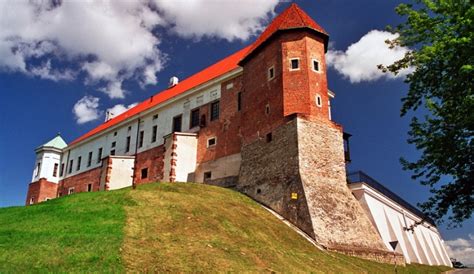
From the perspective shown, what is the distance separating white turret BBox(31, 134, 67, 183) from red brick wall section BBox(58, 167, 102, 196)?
1653mm

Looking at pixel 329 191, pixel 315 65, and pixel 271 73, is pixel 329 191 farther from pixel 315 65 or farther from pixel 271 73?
pixel 271 73

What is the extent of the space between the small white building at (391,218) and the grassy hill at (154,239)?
3.59 m

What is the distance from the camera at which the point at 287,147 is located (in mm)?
22922

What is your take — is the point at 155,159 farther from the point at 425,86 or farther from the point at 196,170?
the point at 425,86

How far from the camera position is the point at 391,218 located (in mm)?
25531

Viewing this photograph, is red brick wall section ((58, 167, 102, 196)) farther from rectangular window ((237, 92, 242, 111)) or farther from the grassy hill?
the grassy hill

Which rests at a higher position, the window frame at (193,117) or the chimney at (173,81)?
the chimney at (173,81)

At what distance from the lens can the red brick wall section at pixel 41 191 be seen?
47156mm

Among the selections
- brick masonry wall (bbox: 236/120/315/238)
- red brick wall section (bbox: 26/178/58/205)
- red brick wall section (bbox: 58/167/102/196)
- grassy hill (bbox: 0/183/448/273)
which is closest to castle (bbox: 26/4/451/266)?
brick masonry wall (bbox: 236/120/315/238)

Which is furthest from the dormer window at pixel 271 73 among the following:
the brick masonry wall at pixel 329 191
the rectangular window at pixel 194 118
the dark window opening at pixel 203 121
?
the rectangular window at pixel 194 118

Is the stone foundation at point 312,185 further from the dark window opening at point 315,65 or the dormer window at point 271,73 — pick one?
the dormer window at point 271,73

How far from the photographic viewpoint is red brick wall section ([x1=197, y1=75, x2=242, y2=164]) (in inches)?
1137

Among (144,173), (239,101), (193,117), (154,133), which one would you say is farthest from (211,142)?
(154,133)

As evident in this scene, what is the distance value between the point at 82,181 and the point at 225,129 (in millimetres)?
22216
